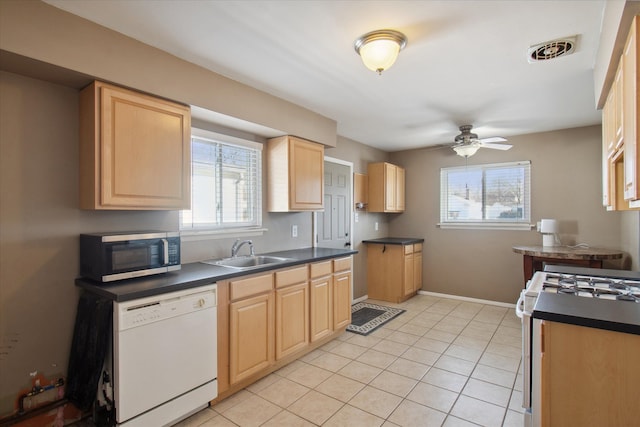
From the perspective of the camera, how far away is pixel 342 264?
3.56 meters

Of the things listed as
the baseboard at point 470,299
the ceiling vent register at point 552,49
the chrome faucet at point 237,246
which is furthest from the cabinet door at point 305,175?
the baseboard at point 470,299

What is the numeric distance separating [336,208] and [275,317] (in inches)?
83.4

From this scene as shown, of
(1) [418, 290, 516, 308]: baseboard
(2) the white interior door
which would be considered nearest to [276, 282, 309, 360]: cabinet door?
(2) the white interior door

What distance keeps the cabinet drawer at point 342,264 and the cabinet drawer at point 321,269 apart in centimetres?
9

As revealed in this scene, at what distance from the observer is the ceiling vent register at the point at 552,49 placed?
211 centimetres

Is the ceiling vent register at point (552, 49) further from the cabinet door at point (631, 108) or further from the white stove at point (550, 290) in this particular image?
the white stove at point (550, 290)

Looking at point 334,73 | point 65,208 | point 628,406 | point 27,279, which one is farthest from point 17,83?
point 628,406

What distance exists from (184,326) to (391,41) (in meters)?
2.24

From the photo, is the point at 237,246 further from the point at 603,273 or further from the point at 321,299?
the point at 603,273

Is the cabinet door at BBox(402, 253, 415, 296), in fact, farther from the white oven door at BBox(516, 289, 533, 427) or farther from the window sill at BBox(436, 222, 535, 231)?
the white oven door at BBox(516, 289, 533, 427)

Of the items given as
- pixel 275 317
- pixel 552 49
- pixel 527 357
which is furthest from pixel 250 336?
pixel 552 49

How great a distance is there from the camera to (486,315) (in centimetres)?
432

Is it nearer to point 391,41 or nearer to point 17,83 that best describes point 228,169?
point 17,83

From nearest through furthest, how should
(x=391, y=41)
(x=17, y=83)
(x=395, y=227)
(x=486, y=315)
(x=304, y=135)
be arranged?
(x=17, y=83), (x=391, y=41), (x=304, y=135), (x=486, y=315), (x=395, y=227)
